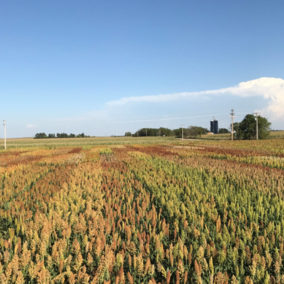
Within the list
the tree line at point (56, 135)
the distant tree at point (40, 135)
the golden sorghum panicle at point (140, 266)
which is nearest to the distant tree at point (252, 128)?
the golden sorghum panicle at point (140, 266)

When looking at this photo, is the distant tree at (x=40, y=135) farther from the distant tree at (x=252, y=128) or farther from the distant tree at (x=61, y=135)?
the distant tree at (x=252, y=128)

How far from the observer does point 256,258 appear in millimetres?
2857

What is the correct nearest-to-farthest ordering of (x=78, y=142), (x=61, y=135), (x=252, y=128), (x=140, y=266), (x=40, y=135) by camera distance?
(x=140, y=266)
(x=78, y=142)
(x=252, y=128)
(x=40, y=135)
(x=61, y=135)

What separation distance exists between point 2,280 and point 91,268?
1.04 meters

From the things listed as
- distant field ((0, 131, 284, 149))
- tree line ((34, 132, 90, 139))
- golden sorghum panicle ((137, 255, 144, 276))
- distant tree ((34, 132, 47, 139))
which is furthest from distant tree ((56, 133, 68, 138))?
golden sorghum panicle ((137, 255, 144, 276))

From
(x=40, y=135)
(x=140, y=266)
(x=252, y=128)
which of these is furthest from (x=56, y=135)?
(x=140, y=266)

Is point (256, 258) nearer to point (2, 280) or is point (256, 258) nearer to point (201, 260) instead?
point (201, 260)

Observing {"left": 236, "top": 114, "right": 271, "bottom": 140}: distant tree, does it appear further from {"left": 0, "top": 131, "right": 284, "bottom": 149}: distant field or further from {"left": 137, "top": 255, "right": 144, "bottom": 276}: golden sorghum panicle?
{"left": 137, "top": 255, "right": 144, "bottom": 276}: golden sorghum panicle

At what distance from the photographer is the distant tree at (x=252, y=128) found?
74688mm

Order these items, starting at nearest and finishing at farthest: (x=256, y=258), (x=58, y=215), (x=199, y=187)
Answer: (x=256, y=258), (x=58, y=215), (x=199, y=187)

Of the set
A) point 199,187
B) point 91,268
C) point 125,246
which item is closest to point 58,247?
point 91,268

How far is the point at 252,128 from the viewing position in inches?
2955

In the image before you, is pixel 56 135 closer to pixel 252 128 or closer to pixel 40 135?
pixel 40 135

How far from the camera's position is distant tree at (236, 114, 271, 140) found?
245ft
